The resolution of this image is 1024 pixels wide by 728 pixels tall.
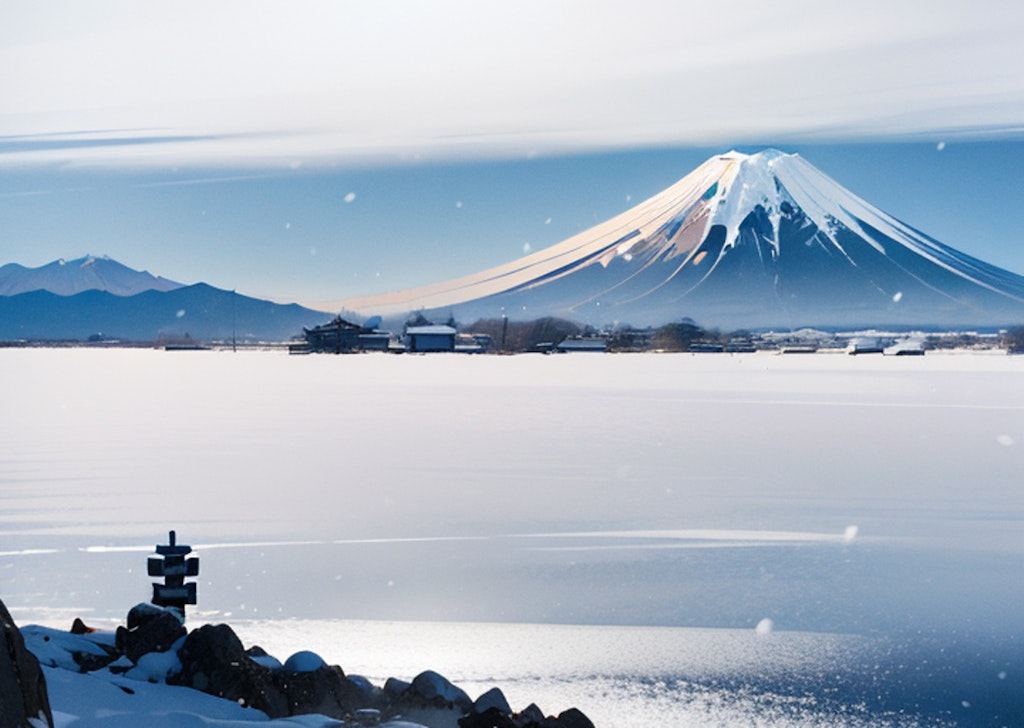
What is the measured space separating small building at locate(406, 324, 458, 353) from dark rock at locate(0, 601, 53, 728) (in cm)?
9957

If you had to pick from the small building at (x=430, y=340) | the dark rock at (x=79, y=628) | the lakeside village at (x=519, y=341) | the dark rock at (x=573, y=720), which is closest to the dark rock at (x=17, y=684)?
the dark rock at (x=573, y=720)

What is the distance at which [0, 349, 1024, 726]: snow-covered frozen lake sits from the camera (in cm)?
812

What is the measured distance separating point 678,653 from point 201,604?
139 inches

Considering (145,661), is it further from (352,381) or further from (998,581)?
(352,381)

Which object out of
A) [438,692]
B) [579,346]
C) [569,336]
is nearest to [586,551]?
[438,692]

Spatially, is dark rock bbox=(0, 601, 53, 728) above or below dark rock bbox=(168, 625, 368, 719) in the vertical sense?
above

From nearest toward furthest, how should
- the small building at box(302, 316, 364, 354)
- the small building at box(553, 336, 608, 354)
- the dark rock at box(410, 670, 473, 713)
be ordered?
the dark rock at box(410, 670, 473, 713), the small building at box(302, 316, 364, 354), the small building at box(553, 336, 608, 354)

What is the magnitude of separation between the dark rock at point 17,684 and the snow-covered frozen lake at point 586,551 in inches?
130

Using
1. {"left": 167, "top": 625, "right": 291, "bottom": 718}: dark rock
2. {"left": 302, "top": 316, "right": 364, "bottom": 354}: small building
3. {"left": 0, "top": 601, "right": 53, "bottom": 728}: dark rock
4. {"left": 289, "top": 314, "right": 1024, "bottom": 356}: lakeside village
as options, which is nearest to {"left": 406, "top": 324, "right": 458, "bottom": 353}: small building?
{"left": 289, "top": 314, "right": 1024, "bottom": 356}: lakeside village

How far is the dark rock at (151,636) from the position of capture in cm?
704

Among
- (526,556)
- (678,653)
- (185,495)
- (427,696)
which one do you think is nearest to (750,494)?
(526,556)

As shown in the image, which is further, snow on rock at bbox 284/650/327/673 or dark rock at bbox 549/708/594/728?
snow on rock at bbox 284/650/327/673

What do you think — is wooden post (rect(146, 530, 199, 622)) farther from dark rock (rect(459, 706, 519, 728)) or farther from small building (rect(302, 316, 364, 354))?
small building (rect(302, 316, 364, 354))

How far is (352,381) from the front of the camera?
48000 millimetres
